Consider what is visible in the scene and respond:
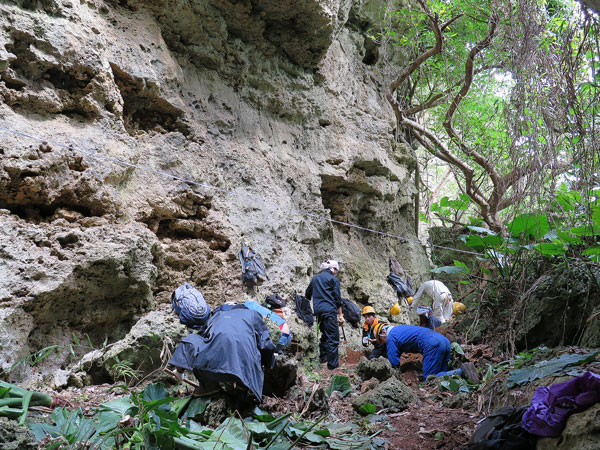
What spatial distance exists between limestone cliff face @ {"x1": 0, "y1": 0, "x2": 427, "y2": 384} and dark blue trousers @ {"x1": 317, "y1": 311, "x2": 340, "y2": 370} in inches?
30.7

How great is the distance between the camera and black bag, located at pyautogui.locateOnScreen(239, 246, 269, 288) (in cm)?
634

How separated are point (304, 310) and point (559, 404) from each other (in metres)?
4.77

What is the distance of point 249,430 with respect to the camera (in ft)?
10.3

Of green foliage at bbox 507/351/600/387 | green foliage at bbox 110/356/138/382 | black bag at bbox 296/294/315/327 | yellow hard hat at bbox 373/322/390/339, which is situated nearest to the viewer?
green foliage at bbox 507/351/600/387

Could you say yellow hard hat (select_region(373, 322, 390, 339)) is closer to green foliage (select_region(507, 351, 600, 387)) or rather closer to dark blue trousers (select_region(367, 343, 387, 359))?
dark blue trousers (select_region(367, 343, 387, 359))

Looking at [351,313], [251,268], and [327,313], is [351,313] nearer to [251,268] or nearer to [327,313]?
[327,313]

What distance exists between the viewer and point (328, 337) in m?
6.77

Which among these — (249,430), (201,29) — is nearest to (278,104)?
(201,29)

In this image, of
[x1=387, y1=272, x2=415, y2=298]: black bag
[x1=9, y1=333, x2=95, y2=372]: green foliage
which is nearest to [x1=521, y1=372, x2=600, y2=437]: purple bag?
[x1=9, y1=333, x2=95, y2=372]: green foliage

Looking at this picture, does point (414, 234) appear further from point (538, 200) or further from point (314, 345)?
point (538, 200)

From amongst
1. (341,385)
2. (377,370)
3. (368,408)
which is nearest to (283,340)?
(341,385)

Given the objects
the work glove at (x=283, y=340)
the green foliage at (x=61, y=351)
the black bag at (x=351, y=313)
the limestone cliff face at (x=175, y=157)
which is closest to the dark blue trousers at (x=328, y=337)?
the limestone cliff face at (x=175, y=157)

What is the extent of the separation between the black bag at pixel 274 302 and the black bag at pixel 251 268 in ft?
0.82

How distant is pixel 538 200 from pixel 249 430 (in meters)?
3.36
